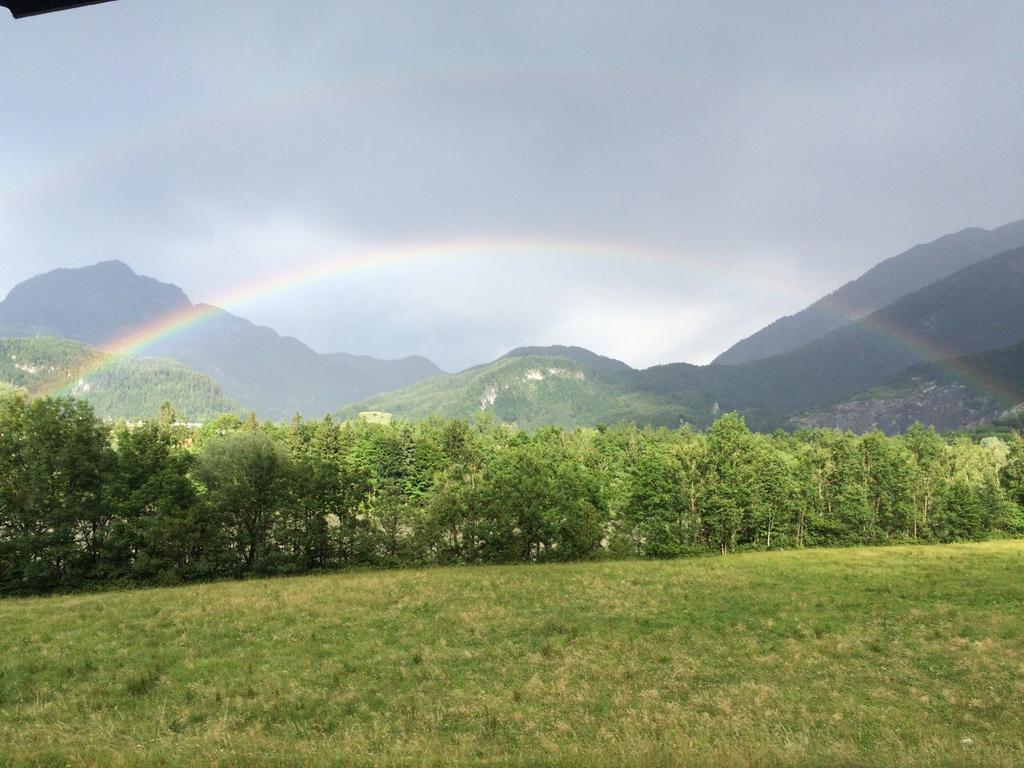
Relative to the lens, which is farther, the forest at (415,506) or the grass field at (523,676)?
the forest at (415,506)

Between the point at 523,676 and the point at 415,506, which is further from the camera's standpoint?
the point at 415,506

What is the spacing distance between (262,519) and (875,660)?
49363 millimetres

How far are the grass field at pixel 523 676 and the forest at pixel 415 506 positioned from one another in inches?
342

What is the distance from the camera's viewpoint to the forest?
42219mm

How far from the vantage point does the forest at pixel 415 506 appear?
42.2 m

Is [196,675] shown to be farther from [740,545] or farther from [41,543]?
[740,545]

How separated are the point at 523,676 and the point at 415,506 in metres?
44.6

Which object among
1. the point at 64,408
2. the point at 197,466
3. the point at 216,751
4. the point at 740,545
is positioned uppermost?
the point at 64,408

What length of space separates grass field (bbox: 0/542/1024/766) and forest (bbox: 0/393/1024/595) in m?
8.68

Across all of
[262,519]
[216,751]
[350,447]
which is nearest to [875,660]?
[216,751]

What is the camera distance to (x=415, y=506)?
201ft

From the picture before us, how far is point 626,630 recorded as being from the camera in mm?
24391

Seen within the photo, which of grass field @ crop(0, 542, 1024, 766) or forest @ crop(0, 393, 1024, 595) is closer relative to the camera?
grass field @ crop(0, 542, 1024, 766)

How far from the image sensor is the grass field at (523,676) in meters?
11.8
